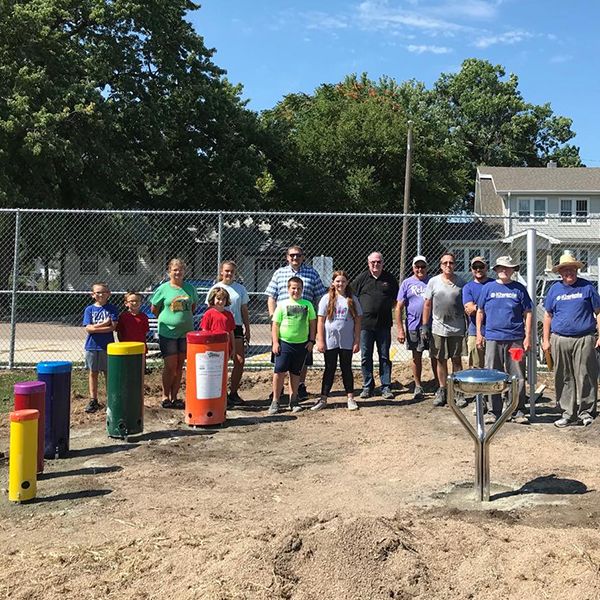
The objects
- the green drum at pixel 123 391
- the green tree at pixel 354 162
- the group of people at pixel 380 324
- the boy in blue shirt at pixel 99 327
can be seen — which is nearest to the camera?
the green drum at pixel 123 391

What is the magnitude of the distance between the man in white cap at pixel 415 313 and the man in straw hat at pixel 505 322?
1.10m

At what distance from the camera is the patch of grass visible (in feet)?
27.7

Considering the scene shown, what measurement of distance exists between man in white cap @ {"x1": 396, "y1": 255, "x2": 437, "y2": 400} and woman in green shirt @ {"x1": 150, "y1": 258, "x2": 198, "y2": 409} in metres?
2.72

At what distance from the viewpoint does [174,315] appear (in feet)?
25.8

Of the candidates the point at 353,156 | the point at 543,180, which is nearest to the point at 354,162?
the point at 353,156

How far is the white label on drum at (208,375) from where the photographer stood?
7117 millimetres

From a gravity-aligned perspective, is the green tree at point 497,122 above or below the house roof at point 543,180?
above

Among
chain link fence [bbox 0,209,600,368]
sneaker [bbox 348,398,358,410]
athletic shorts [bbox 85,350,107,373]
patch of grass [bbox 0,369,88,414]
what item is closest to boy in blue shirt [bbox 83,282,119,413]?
athletic shorts [bbox 85,350,107,373]

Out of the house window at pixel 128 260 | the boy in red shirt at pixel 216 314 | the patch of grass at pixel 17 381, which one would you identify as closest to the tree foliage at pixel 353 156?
the house window at pixel 128 260

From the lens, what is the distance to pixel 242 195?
88.7 ft

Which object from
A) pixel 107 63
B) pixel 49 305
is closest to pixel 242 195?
pixel 107 63

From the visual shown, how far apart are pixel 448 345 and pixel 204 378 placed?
3098 millimetres

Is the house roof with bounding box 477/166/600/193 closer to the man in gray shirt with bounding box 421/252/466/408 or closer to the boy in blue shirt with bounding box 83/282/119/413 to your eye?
the man in gray shirt with bounding box 421/252/466/408

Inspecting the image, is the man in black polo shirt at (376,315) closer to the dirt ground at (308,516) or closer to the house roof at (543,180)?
the dirt ground at (308,516)
